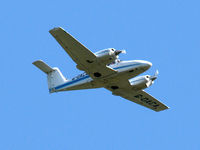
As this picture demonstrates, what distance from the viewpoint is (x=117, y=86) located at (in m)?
39.1

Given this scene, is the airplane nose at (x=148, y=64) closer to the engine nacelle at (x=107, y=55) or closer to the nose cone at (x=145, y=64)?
the nose cone at (x=145, y=64)

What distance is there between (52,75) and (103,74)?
25.8ft

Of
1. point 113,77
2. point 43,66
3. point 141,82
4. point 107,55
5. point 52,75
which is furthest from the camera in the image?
point 52,75

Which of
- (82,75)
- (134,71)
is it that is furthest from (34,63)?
(134,71)

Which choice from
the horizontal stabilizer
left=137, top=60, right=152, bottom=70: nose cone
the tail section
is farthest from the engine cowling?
the horizontal stabilizer

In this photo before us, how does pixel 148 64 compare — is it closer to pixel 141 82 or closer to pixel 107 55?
pixel 107 55

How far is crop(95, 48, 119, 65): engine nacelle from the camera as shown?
112ft

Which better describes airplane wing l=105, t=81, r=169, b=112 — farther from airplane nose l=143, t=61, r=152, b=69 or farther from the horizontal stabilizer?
the horizontal stabilizer

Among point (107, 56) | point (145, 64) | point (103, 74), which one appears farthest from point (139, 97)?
point (107, 56)

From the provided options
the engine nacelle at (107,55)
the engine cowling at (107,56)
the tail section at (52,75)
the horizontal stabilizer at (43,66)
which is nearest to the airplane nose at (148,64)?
the engine cowling at (107,56)

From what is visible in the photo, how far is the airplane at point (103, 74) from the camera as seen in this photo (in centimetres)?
3400

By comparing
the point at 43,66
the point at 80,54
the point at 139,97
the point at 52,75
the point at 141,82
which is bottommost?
the point at 139,97

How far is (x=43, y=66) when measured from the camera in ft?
135

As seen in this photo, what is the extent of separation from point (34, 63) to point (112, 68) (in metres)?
8.75
